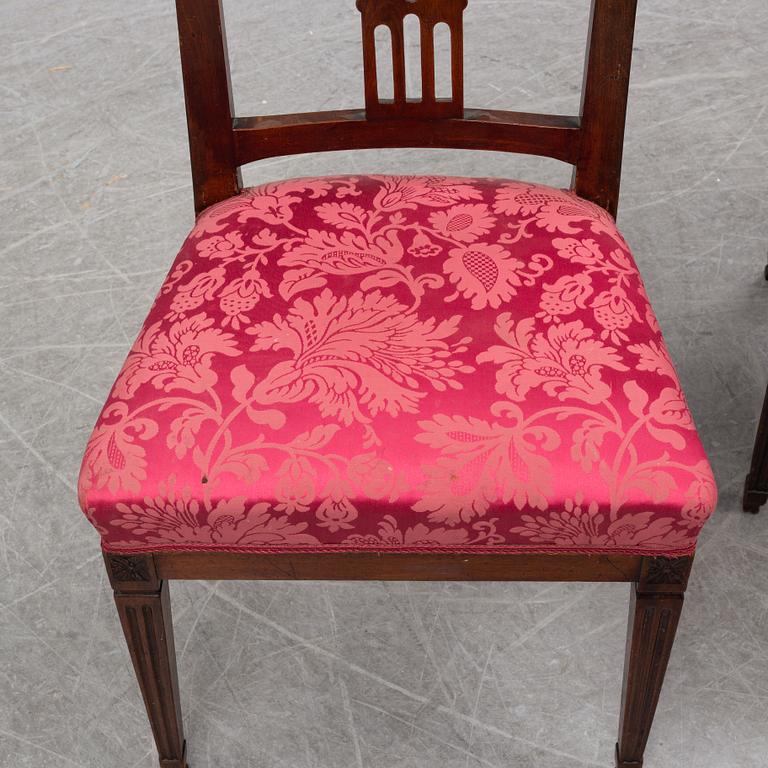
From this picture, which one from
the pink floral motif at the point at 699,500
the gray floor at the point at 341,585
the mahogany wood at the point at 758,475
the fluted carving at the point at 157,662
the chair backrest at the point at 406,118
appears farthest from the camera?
the mahogany wood at the point at 758,475

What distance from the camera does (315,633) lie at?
Answer: 1.19 m

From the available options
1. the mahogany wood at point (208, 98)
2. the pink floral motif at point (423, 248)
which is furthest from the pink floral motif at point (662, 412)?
the mahogany wood at point (208, 98)

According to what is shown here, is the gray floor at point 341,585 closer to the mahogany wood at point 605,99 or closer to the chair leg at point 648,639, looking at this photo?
the chair leg at point 648,639

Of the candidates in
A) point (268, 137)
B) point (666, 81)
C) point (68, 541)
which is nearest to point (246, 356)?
point (268, 137)

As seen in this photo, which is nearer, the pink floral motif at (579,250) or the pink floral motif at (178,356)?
the pink floral motif at (178,356)

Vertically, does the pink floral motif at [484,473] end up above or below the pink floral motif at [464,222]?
below

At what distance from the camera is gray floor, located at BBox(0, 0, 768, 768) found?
1.10 meters

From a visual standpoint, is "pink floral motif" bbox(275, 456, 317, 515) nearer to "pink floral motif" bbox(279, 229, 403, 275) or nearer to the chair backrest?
"pink floral motif" bbox(279, 229, 403, 275)

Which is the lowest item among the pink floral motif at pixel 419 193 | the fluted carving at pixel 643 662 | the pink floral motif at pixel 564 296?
the fluted carving at pixel 643 662

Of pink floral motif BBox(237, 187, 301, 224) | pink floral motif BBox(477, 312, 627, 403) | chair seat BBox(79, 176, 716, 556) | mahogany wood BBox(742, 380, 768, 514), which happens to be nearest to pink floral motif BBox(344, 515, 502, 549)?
chair seat BBox(79, 176, 716, 556)

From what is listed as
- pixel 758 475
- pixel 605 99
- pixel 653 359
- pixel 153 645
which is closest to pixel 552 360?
pixel 653 359

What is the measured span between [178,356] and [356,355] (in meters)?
0.15

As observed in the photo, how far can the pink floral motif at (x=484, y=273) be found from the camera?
0.91 m

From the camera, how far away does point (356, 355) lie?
0.86 m
